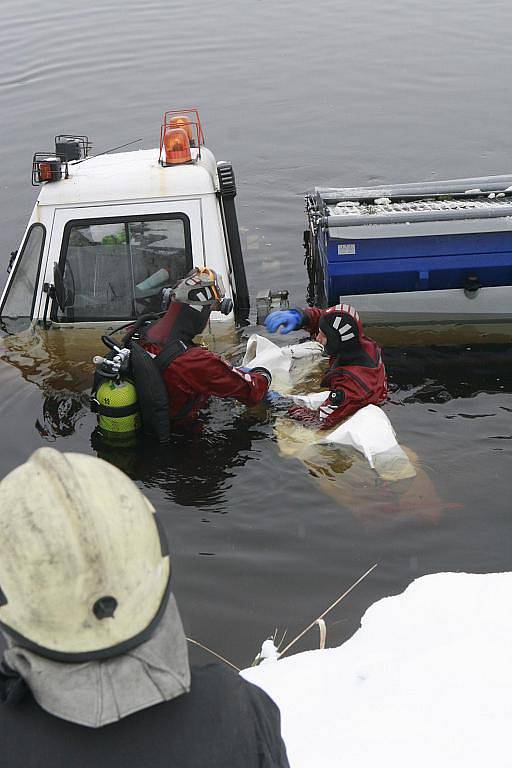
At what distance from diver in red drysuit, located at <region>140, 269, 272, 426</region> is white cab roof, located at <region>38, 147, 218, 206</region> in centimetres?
85

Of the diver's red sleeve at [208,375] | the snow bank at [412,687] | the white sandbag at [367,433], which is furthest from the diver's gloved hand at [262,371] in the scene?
the snow bank at [412,687]

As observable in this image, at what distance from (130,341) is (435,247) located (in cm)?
290

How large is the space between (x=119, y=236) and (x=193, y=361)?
150cm

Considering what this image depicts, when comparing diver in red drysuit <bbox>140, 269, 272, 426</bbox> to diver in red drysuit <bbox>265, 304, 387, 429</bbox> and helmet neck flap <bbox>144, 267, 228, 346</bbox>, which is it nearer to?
helmet neck flap <bbox>144, 267, 228, 346</bbox>

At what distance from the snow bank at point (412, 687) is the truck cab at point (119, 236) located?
4.03 meters

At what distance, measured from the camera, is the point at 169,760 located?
1.63 m

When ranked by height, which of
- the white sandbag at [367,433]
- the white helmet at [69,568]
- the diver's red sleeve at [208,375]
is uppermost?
the white helmet at [69,568]

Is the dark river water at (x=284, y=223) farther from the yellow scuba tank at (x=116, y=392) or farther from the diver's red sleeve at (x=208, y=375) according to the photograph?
the diver's red sleeve at (x=208, y=375)

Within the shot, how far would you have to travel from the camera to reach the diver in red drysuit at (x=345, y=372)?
6473 mm

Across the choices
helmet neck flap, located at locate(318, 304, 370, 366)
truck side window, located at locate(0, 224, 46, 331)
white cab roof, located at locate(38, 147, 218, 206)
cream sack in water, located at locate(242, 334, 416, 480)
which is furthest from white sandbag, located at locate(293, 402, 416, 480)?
truck side window, located at locate(0, 224, 46, 331)

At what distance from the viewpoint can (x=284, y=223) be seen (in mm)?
12234

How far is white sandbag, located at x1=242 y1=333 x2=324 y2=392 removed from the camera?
286 inches

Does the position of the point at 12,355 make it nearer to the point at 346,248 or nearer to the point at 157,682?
the point at 346,248

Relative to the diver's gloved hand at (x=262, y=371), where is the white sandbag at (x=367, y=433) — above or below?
below
